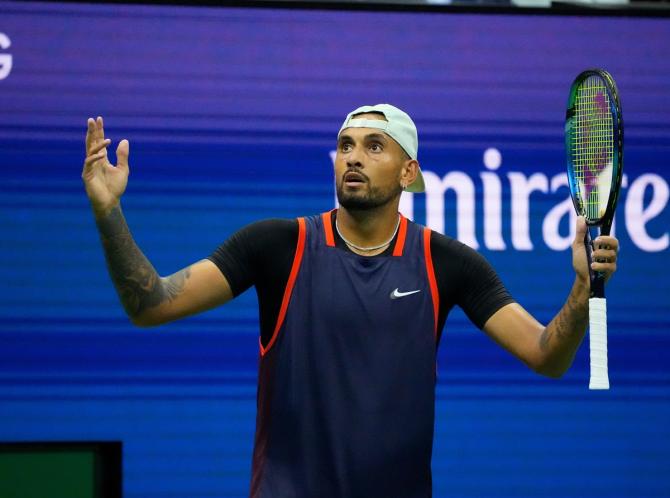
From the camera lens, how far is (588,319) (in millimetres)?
3117

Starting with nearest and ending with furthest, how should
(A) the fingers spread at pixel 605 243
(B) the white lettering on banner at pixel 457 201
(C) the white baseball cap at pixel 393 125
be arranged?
(A) the fingers spread at pixel 605 243 → (C) the white baseball cap at pixel 393 125 → (B) the white lettering on banner at pixel 457 201

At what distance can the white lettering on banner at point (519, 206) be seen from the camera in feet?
16.9

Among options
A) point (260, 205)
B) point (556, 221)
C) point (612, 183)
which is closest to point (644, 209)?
point (556, 221)

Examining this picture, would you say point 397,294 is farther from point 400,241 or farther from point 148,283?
point 148,283

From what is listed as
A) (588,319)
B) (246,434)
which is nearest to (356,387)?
(588,319)

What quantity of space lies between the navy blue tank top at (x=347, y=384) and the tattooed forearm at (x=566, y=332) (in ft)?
1.07

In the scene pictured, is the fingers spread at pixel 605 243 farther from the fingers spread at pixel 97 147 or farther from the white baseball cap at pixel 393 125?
the fingers spread at pixel 97 147

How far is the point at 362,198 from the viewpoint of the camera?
3361 millimetres

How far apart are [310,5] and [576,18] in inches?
47.8

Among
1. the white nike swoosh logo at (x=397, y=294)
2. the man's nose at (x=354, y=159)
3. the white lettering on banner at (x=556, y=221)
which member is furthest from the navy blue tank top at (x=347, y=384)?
the white lettering on banner at (x=556, y=221)

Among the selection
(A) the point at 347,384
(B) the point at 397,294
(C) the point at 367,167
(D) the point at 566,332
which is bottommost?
(A) the point at 347,384

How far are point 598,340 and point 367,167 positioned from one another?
86cm

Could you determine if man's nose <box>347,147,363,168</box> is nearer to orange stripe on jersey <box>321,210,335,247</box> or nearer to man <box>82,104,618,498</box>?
man <box>82,104,618,498</box>

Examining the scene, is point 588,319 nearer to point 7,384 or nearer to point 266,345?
point 266,345
